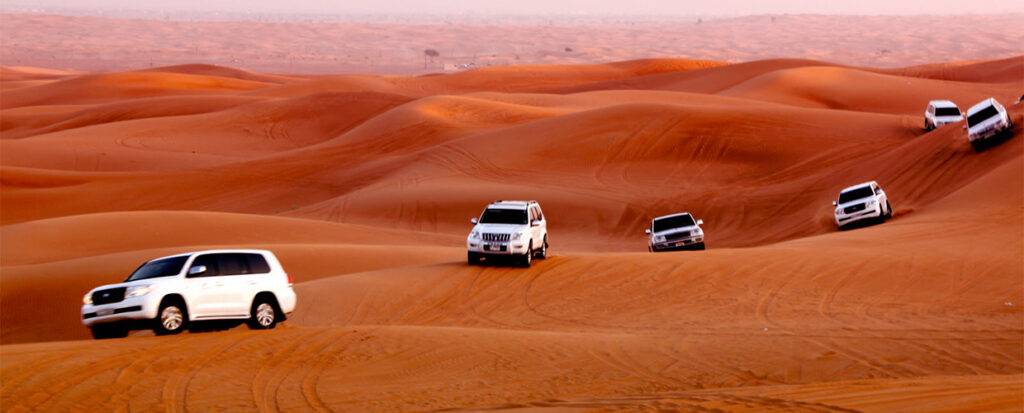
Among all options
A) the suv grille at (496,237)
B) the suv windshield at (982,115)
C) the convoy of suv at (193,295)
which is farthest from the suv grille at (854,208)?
the convoy of suv at (193,295)

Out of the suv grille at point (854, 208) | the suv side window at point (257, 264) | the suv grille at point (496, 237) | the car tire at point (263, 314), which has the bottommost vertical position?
the suv grille at point (854, 208)

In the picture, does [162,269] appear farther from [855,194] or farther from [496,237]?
[855,194]

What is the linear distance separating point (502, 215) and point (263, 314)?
856 cm

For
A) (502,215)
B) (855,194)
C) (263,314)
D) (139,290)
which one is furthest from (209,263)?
(855,194)

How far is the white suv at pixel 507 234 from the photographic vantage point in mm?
25938

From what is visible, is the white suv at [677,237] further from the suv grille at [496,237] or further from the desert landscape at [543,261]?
the suv grille at [496,237]

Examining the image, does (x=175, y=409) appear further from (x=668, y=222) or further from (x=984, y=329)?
(x=668, y=222)

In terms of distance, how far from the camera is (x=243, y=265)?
1880 cm

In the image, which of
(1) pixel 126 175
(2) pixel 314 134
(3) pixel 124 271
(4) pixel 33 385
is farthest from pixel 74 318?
(2) pixel 314 134

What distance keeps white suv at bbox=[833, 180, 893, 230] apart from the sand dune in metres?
1.07

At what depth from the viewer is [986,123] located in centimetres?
3825

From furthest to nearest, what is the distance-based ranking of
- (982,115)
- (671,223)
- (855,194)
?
(982,115) < (855,194) < (671,223)

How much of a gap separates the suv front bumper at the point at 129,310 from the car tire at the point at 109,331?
0.54 ft

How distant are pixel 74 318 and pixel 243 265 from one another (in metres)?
8.36
